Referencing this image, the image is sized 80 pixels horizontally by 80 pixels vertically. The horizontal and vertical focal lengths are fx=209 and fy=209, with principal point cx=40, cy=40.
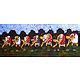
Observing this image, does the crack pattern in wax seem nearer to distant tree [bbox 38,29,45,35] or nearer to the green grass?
distant tree [bbox 38,29,45,35]

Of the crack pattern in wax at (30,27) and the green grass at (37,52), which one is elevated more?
the crack pattern in wax at (30,27)

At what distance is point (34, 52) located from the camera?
6.26 feet

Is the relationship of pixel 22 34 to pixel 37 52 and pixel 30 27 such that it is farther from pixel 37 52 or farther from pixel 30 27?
pixel 37 52

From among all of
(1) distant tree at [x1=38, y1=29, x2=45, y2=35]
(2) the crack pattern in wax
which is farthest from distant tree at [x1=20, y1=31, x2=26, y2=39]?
(1) distant tree at [x1=38, y1=29, x2=45, y2=35]

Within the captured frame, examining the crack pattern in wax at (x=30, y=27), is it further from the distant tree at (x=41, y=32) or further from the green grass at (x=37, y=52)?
the green grass at (x=37, y=52)

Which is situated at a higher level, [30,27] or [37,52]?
[30,27]

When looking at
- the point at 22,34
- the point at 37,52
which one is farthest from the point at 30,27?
the point at 37,52

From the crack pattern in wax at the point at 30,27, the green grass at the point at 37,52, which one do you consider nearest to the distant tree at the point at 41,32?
the crack pattern in wax at the point at 30,27
